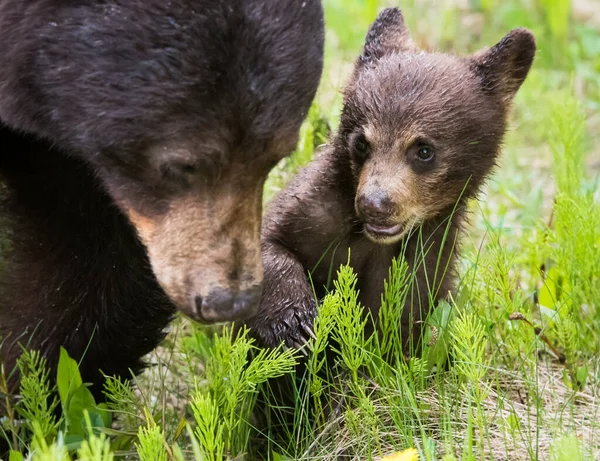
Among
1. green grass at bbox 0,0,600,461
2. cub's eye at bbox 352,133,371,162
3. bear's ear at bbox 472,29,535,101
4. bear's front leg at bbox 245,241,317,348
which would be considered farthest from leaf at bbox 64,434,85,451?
bear's ear at bbox 472,29,535,101

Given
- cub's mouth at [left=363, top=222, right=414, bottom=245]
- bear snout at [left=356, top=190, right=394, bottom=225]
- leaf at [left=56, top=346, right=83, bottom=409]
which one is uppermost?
bear snout at [left=356, top=190, right=394, bottom=225]

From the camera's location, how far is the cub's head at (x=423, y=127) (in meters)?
4.20

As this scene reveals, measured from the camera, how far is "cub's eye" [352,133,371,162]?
4.32 metres

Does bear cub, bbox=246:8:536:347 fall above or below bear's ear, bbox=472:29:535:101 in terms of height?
below

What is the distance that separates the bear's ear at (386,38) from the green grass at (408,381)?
2.37 feet

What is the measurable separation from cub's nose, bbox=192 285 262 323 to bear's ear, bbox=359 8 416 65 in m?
1.71

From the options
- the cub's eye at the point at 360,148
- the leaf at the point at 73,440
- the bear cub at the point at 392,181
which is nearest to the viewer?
the leaf at the point at 73,440

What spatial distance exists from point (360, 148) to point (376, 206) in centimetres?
40

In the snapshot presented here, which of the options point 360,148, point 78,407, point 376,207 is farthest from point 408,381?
point 78,407

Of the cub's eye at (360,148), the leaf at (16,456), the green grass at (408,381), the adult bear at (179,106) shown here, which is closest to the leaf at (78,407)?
the green grass at (408,381)

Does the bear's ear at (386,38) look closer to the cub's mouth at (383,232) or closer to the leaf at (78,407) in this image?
the cub's mouth at (383,232)

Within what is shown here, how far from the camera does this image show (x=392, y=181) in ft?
13.8

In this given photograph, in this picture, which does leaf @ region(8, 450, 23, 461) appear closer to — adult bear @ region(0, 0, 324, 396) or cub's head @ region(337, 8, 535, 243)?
adult bear @ region(0, 0, 324, 396)

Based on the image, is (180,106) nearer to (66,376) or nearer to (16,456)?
(66,376)
